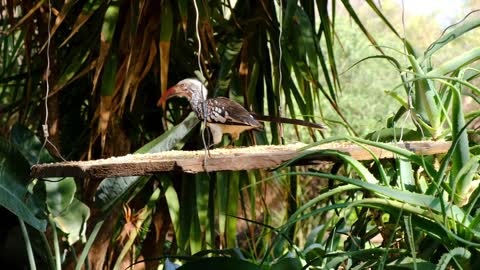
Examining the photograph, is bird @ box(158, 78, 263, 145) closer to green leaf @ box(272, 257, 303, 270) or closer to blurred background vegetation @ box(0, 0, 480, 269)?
blurred background vegetation @ box(0, 0, 480, 269)

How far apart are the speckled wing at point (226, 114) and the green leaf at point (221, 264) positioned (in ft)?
1.47

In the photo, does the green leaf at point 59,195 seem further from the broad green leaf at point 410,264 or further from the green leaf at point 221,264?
the broad green leaf at point 410,264

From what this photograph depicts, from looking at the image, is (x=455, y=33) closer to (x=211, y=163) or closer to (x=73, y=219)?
(x=211, y=163)

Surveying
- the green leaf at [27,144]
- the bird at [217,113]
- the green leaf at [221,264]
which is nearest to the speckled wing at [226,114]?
the bird at [217,113]

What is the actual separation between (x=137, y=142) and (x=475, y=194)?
81.2 inches

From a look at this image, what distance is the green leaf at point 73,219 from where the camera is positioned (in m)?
2.50

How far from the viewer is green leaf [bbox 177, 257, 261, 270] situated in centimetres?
152

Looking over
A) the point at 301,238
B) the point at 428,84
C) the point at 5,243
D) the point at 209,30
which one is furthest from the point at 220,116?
the point at 301,238

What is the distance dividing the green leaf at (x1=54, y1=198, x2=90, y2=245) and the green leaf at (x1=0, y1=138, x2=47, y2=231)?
0.11 meters

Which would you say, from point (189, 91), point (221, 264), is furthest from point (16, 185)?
point (221, 264)

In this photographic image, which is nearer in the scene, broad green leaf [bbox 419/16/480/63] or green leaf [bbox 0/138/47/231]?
broad green leaf [bbox 419/16/480/63]

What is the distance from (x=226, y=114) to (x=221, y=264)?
1.64 feet

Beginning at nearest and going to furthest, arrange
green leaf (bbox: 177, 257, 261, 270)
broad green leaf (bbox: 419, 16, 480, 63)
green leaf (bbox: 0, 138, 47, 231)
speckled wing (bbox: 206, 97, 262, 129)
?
→ green leaf (bbox: 177, 257, 261, 270) → broad green leaf (bbox: 419, 16, 480, 63) → speckled wing (bbox: 206, 97, 262, 129) → green leaf (bbox: 0, 138, 47, 231)

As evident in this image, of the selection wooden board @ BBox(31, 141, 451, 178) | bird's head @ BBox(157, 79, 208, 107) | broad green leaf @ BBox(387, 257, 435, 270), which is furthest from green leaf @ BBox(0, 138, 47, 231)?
broad green leaf @ BBox(387, 257, 435, 270)
